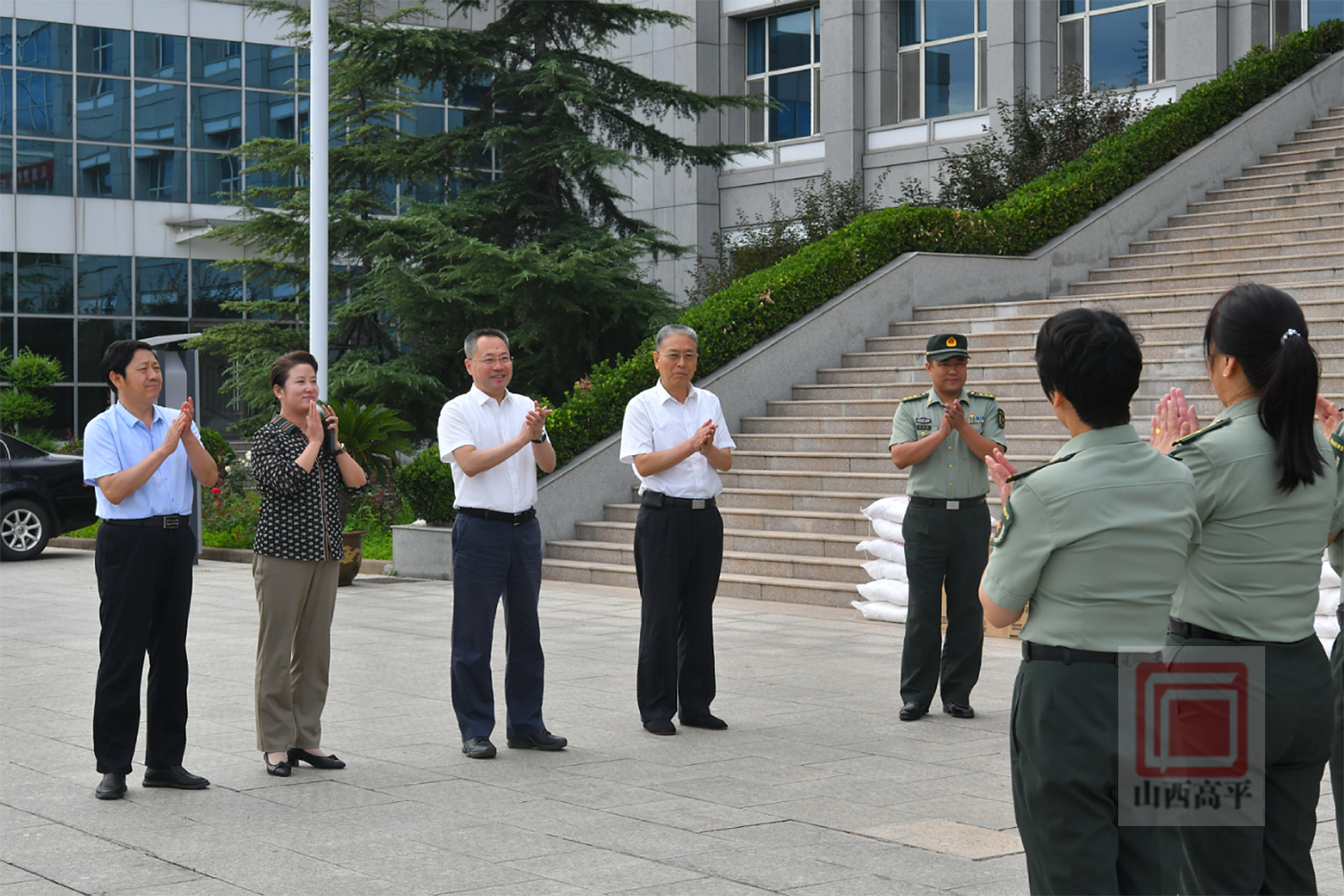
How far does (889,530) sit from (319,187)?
8632 millimetres

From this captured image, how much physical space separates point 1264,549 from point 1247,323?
56 cm

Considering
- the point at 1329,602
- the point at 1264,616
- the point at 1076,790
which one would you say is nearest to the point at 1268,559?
the point at 1264,616

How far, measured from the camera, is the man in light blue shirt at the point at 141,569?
6418 mm

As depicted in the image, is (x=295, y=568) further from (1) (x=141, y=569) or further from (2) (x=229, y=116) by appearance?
(2) (x=229, y=116)

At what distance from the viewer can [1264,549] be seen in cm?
367

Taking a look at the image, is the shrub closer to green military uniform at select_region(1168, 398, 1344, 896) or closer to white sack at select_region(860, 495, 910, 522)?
white sack at select_region(860, 495, 910, 522)

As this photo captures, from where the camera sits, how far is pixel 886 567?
11742 mm

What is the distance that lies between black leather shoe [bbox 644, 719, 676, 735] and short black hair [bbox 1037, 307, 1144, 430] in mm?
4560

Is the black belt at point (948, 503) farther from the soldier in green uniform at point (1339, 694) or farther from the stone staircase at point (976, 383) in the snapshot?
the stone staircase at point (976, 383)

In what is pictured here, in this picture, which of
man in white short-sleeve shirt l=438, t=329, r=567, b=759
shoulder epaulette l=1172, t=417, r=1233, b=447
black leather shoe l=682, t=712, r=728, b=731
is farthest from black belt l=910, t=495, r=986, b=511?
shoulder epaulette l=1172, t=417, r=1233, b=447

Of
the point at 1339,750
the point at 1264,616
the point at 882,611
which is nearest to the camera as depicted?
the point at 1264,616

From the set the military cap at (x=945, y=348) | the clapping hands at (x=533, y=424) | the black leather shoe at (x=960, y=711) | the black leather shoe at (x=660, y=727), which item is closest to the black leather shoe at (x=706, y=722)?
the black leather shoe at (x=660, y=727)

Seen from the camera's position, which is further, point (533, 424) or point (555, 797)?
point (533, 424)

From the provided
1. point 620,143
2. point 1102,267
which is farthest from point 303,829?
point 620,143
